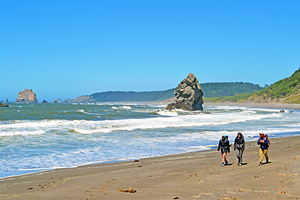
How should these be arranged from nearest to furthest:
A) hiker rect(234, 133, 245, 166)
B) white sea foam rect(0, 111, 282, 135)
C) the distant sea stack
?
hiker rect(234, 133, 245, 166) → white sea foam rect(0, 111, 282, 135) → the distant sea stack

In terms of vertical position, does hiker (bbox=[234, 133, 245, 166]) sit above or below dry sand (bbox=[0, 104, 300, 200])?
above

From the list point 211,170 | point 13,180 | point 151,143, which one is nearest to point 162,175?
point 211,170

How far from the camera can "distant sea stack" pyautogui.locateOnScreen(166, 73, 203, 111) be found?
2657 inches

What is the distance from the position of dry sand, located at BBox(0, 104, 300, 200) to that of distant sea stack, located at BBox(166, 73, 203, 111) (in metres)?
54.8

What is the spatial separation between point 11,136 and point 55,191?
628 inches

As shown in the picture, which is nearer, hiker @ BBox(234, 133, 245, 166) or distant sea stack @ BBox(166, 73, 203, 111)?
hiker @ BBox(234, 133, 245, 166)

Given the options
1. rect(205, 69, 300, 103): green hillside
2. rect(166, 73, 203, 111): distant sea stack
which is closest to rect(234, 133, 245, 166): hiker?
rect(166, 73, 203, 111): distant sea stack

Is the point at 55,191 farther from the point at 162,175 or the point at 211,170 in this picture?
the point at 211,170

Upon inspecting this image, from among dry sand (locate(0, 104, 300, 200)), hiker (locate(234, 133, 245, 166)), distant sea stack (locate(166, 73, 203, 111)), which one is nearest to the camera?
dry sand (locate(0, 104, 300, 200))

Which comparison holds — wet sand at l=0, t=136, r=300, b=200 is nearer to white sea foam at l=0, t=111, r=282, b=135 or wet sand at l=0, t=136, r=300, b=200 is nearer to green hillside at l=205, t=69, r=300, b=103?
white sea foam at l=0, t=111, r=282, b=135

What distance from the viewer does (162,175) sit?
10375 millimetres

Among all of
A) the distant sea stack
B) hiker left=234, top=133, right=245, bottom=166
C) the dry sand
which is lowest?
the dry sand

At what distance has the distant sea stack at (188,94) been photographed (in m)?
67.5

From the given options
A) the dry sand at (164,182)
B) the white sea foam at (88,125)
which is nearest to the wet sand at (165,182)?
the dry sand at (164,182)
